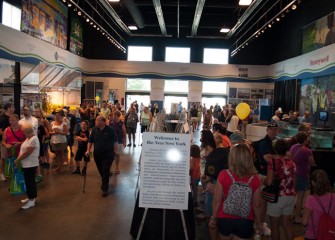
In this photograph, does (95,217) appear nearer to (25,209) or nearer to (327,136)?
(25,209)

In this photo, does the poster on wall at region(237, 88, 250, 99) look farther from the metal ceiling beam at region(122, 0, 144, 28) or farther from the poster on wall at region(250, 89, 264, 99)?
the metal ceiling beam at region(122, 0, 144, 28)

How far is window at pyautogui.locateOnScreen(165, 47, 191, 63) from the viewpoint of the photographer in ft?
69.3

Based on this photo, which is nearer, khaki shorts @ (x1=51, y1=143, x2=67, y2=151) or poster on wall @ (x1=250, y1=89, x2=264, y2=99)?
khaki shorts @ (x1=51, y1=143, x2=67, y2=151)

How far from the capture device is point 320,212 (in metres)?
2.95

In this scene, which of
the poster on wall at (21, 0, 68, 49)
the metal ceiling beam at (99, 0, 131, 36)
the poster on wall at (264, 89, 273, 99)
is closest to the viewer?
the poster on wall at (21, 0, 68, 49)

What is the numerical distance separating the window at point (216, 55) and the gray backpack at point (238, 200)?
19.2m

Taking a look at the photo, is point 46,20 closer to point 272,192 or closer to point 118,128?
point 118,128

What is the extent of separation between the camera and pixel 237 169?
8.79 ft

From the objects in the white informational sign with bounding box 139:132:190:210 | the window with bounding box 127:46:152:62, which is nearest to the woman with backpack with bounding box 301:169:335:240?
the white informational sign with bounding box 139:132:190:210

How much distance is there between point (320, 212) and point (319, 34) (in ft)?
41.3

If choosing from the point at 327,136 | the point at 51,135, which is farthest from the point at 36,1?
the point at 327,136

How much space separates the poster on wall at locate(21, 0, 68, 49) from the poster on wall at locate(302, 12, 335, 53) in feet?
38.3

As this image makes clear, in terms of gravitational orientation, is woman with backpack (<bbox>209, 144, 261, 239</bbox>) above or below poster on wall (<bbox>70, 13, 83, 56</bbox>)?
below

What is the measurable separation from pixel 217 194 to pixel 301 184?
230 cm
